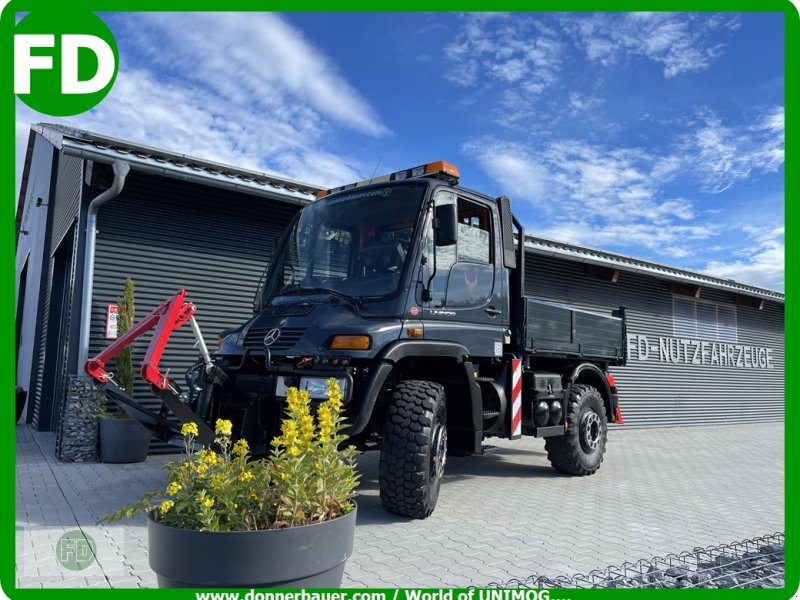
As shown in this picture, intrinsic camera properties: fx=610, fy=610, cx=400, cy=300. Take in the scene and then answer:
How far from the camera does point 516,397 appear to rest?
6.18 metres

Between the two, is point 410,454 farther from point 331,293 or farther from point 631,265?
point 631,265

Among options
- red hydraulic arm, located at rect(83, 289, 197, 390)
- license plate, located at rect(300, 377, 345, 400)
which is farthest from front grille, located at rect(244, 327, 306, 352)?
red hydraulic arm, located at rect(83, 289, 197, 390)

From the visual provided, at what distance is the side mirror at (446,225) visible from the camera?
4996 millimetres

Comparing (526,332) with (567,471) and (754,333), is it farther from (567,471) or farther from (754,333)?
(754,333)

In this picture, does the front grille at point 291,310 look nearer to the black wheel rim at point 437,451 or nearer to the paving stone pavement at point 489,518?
the black wheel rim at point 437,451

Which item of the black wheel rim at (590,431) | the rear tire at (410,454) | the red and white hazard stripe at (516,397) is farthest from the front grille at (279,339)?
the black wheel rim at (590,431)

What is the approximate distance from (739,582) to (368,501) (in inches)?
122

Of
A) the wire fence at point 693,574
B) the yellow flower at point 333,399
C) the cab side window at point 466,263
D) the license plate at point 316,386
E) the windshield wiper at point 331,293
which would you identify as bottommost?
the wire fence at point 693,574

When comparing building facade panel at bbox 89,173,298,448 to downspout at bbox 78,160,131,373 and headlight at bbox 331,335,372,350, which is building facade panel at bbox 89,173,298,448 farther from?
headlight at bbox 331,335,372,350

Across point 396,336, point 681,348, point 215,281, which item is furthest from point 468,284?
point 681,348

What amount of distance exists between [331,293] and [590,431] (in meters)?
4.02

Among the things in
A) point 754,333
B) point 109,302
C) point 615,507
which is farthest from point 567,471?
point 754,333
